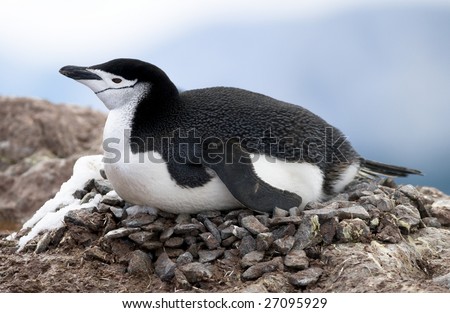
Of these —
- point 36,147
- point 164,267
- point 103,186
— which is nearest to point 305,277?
point 164,267

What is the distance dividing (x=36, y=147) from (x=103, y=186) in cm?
437

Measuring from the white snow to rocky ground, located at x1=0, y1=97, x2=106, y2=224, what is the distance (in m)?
2.91

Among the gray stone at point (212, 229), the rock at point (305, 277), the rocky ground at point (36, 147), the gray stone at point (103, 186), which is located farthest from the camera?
the rocky ground at point (36, 147)

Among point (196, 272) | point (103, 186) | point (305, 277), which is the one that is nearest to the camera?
point (305, 277)

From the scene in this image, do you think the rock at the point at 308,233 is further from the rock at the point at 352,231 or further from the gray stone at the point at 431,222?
the gray stone at the point at 431,222

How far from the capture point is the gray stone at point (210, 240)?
12.4ft

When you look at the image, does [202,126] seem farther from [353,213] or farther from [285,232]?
[353,213]

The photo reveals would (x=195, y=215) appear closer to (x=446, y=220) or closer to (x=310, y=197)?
(x=310, y=197)

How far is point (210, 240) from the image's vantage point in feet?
12.4

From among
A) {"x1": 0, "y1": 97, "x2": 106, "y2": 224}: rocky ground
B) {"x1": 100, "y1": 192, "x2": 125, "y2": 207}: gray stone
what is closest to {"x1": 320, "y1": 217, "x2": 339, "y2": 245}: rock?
{"x1": 100, "y1": 192, "x2": 125, "y2": 207}: gray stone

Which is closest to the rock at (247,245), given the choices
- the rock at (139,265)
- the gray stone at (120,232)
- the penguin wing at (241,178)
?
the penguin wing at (241,178)

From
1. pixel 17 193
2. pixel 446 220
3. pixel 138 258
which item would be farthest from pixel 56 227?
pixel 17 193

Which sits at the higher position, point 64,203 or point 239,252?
point 239,252

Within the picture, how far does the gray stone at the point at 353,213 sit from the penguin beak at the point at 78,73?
1.65 m
